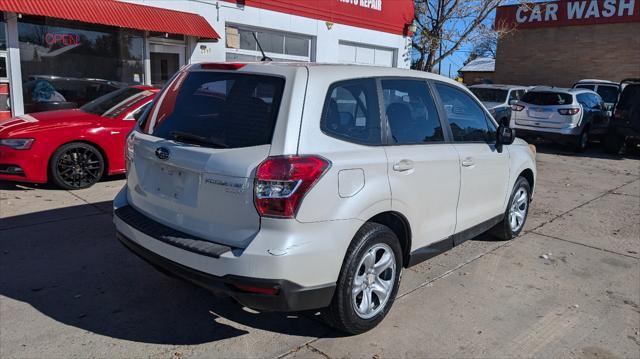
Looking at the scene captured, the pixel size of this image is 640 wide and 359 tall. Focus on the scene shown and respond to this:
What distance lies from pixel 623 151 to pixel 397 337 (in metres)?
13.0

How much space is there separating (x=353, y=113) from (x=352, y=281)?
109 cm

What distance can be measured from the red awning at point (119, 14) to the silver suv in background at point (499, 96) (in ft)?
23.8

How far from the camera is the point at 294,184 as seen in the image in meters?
2.86

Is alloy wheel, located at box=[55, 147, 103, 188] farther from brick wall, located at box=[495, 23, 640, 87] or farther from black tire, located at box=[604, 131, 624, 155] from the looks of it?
brick wall, located at box=[495, 23, 640, 87]

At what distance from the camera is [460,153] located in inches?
166

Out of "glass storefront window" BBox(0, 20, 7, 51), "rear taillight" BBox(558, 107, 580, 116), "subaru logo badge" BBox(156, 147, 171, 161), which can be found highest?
"glass storefront window" BBox(0, 20, 7, 51)

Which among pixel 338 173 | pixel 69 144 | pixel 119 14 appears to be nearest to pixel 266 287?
pixel 338 173

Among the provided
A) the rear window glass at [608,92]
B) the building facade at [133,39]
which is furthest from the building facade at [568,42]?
the building facade at [133,39]

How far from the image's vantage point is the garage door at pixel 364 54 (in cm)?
1655

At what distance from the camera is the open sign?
10398 millimetres

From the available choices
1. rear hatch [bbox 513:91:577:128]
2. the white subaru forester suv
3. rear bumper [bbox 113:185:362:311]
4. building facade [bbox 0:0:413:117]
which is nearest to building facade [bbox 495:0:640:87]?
rear hatch [bbox 513:91:577:128]

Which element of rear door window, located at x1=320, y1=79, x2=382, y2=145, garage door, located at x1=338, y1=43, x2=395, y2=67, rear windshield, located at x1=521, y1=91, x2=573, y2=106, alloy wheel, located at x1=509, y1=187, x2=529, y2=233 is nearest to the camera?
rear door window, located at x1=320, y1=79, x2=382, y2=145

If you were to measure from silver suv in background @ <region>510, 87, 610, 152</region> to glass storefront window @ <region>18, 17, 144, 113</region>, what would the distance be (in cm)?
979

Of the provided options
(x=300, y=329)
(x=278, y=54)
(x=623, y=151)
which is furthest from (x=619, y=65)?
(x=300, y=329)
